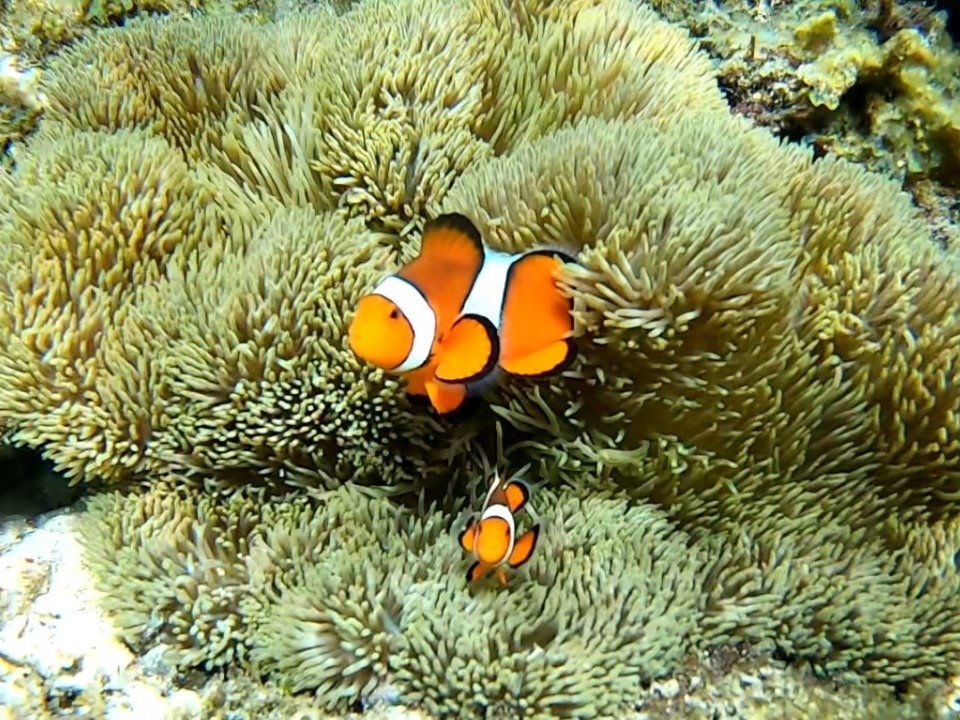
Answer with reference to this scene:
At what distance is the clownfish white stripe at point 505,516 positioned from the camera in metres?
1.24

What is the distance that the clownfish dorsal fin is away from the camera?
126 cm

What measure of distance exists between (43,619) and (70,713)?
0.18m

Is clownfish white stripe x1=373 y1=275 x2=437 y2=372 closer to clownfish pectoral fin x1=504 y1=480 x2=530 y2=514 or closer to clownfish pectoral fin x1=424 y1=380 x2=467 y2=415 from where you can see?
clownfish pectoral fin x1=424 y1=380 x2=467 y2=415

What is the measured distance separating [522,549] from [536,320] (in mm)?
383

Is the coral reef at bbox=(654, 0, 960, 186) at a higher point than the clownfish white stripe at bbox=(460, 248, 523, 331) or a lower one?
higher

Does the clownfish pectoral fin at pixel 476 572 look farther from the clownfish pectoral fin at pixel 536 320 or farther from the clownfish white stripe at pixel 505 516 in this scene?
the clownfish pectoral fin at pixel 536 320

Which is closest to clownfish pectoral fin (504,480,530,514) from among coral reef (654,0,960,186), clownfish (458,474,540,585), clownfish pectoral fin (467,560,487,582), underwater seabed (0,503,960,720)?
clownfish (458,474,540,585)

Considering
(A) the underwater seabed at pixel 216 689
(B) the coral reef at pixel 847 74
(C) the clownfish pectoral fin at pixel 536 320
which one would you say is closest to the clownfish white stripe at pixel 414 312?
(C) the clownfish pectoral fin at pixel 536 320

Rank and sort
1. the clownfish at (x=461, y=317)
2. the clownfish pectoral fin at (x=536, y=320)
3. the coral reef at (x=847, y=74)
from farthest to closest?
1. the coral reef at (x=847, y=74)
2. the clownfish pectoral fin at (x=536, y=320)
3. the clownfish at (x=461, y=317)

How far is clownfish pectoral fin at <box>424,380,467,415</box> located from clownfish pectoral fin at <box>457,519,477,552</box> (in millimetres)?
208

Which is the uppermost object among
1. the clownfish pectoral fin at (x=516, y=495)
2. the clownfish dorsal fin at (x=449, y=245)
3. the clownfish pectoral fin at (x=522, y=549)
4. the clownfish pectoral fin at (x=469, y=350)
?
the clownfish dorsal fin at (x=449, y=245)

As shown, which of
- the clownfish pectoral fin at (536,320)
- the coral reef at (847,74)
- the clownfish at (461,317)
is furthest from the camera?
the coral reef at (847,74)

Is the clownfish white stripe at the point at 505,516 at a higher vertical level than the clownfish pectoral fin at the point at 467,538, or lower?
higher

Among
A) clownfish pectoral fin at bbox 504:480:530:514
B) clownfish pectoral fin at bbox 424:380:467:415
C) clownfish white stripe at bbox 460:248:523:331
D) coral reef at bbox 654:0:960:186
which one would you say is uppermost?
coral reef at bbox 654:0:960:186
